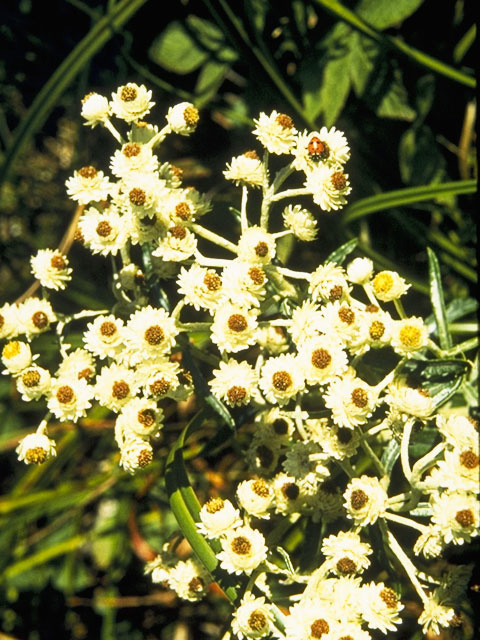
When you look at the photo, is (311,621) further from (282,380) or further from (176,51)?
(176,51)

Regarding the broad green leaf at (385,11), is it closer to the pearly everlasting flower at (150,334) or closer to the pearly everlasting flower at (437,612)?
the pearly everlasting flower at (150,334)

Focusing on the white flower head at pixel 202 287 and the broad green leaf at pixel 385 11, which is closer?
the white flower head at pixel 202 287

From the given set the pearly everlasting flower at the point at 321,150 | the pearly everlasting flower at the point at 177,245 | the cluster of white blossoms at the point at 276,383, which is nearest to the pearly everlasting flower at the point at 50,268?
the cluster of white blossoms at the point at 276,383

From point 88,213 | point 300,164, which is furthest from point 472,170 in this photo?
point 88,213

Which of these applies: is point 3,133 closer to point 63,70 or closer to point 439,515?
point 63,70

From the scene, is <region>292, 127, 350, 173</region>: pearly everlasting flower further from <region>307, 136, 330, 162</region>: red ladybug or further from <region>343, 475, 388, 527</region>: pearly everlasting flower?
<region>343, 475, 388, 527</region>: pearly everlasting flower
